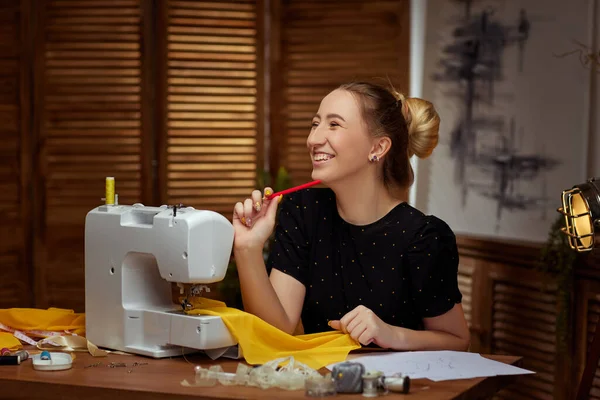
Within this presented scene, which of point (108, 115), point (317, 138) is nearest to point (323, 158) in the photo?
point (317, 138)

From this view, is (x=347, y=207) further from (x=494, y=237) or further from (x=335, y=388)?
(x=494, y=237)

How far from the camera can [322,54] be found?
13.8 ft

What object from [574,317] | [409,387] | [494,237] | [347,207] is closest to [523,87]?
[494,237]

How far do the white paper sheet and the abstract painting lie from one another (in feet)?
5.38

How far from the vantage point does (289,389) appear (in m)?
1.84

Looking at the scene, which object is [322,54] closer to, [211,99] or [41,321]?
[211,99]

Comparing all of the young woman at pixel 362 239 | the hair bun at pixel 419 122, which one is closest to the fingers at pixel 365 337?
the young woman at pixel 362 239

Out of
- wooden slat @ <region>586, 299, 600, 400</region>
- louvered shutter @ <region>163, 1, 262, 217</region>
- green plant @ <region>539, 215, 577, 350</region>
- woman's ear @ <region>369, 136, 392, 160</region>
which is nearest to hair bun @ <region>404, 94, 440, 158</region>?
woman's ear @ <region>369, 136, 392, 160</region>

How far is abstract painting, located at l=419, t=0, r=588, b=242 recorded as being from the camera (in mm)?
3602

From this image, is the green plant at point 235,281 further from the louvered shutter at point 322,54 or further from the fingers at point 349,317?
the fingers at point 349,317

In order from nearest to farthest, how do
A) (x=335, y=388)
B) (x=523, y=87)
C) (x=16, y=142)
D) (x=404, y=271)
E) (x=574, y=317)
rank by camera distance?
(x=335, y=388) < (x=404, y=271) < (x=574, y=317) < (x=523, y=87) < (x=16, y=142)

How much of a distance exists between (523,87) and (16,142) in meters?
2.29

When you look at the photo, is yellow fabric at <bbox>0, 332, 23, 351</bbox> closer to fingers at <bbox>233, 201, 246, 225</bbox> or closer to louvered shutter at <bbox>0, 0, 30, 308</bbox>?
fingers at <bbox>233, 201, 246, 225</bbox>

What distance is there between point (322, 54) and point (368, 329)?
2250 millimetres
